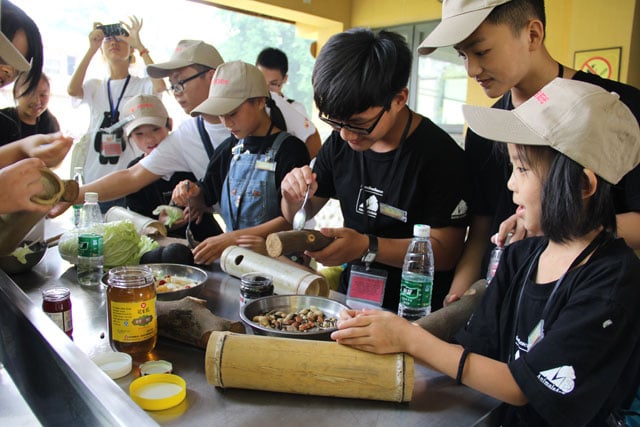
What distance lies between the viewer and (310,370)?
1.09m

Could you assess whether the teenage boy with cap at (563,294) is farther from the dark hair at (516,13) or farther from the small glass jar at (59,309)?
the small glass jar at (59,309)

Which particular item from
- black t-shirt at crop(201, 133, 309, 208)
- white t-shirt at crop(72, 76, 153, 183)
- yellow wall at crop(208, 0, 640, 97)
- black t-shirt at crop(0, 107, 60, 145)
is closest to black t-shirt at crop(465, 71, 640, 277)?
black t-shirt at crop(201, 133, 309, 208)

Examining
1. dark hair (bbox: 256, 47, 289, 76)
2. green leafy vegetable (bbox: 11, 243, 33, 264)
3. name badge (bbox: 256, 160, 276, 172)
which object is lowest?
green leafy vegetable (bbox: 11, 243, 33, 264)

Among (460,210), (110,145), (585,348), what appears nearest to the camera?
(585,348)

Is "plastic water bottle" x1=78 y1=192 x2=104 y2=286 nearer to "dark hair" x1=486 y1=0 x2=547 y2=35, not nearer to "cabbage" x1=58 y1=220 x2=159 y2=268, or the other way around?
"cabbage" x1=58 y1=220 x2=159 y2=268

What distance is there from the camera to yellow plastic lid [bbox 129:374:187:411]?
1051 millimetres

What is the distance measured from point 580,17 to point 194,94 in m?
4.05

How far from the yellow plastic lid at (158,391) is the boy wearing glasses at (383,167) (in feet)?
2.22

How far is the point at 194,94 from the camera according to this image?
2977mm

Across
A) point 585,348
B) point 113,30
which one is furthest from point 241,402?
point 113,30

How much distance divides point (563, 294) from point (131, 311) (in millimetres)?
1034

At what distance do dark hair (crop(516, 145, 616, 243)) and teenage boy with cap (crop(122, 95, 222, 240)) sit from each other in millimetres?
2015

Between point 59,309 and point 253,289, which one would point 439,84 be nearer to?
point 253,289

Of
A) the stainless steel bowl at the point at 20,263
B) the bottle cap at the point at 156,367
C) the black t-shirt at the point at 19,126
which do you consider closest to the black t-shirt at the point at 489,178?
the bottle cap at the point at 156,367
